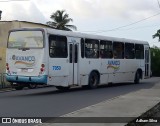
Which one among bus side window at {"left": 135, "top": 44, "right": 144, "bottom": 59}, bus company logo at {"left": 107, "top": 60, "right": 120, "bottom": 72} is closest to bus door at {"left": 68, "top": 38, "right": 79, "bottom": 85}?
bus company logo at {"left": 107, "top": 60, "right": 120, "bottom": 72}

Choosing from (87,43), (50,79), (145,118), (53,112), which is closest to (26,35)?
(50,79)

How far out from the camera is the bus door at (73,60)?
2112 centimetres

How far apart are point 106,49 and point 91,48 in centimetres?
195

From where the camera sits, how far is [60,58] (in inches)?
798

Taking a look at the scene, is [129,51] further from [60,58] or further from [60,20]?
[60,20]

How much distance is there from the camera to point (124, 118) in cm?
1124

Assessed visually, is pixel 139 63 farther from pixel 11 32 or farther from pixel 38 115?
pixel 38 115

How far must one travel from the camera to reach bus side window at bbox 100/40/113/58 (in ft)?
80.0

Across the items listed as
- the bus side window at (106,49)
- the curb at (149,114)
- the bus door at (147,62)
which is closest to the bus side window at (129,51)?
the bus side window at (106,49)

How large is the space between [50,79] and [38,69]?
75 centimetres

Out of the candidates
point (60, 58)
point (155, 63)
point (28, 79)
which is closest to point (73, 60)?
point (60, 58)

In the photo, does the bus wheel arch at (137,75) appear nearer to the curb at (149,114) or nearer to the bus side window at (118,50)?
the bus side window at (118,50)

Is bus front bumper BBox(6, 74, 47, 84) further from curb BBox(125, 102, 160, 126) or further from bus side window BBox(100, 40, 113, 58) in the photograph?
bus side window BBox(100, 40, 113, 58)

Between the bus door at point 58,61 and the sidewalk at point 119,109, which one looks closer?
the sidewalk at point 119,109
